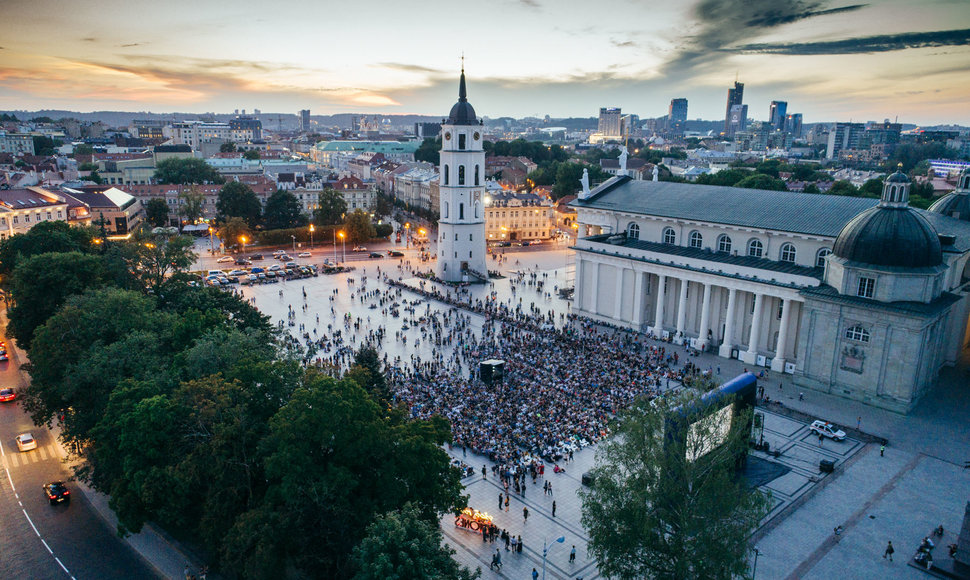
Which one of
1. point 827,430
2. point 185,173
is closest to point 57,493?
point 827,430

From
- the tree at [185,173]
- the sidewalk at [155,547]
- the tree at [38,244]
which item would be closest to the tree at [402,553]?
the sidewalk at [155,547]

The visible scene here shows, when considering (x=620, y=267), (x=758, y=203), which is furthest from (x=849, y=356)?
(x=620, y=267)

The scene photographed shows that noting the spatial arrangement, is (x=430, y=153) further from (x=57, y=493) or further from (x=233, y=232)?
(x=57, y=493)

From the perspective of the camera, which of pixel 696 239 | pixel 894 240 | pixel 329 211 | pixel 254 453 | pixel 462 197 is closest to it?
pixel 254 453

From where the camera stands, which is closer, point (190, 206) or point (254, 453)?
point (254, 453)

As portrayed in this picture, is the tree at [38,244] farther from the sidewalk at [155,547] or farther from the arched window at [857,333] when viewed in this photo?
the arched window at [857,333]

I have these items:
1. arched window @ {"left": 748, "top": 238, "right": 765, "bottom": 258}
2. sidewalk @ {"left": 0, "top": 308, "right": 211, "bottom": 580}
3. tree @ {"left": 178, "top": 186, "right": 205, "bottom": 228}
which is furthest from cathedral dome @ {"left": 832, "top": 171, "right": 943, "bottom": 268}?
tree @ {"left": 178, "top": 186, "right": 205, "bottom": 228}

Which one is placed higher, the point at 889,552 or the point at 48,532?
the point at 889,552

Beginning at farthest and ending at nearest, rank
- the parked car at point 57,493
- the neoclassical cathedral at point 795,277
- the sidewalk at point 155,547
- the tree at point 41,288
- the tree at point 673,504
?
1. the tree at point 41,288
2. the neoclassical cathedral at point 795,277
3. the parked car at point 57,493
4. the sidewalk at point 155,547
5. the tree at point 673,504
